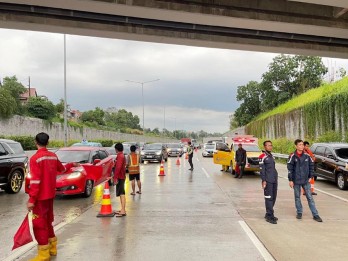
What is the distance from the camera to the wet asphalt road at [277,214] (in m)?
6.63

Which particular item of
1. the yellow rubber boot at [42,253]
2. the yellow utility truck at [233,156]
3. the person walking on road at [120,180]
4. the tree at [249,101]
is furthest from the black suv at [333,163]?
the tree at [249,101]

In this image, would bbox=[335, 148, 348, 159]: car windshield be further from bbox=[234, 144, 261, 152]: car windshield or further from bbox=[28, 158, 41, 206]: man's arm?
bbox=[28, 158, 41, 206]: man's arm

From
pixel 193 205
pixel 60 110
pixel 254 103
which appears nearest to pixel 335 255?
pixel 193 205

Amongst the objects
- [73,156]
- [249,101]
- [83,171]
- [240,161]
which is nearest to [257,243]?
[83,171]

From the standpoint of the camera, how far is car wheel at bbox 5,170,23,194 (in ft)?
44.9

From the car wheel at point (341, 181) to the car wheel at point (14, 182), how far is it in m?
12.0

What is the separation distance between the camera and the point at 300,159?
9.33 meters

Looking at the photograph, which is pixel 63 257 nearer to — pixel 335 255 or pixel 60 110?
pixel 335 255

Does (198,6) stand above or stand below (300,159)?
above

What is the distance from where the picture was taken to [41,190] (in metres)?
5.84

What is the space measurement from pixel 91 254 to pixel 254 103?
7521 centimetres

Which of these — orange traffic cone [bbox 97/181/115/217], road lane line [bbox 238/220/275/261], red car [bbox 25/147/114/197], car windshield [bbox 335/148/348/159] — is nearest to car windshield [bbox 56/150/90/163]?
red car [bbox 25/147/114/197]

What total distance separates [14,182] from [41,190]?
8944 millimetres

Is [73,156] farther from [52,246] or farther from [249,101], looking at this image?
[249,101]
